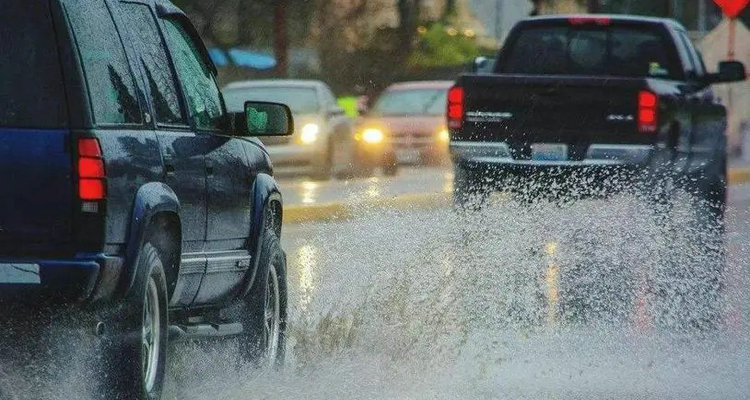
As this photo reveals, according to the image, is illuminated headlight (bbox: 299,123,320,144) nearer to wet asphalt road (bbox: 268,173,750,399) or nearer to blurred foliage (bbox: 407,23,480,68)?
wet asphalt road (bbox: 268,173,750,399)

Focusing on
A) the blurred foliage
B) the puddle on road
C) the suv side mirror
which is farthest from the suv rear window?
the blurred foliage

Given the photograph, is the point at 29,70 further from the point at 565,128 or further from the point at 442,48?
the point at 442,48

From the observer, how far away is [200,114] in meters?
8.01

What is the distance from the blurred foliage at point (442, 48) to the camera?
5878 centimetres

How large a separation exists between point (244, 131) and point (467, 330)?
6.42 feet

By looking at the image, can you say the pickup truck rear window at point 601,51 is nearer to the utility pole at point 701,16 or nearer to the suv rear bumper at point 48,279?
the suv rear bumper at point 48,279

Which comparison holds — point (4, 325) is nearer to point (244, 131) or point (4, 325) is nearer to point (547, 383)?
point (244, 131)

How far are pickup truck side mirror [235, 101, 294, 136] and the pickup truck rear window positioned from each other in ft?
29.7

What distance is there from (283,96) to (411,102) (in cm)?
417

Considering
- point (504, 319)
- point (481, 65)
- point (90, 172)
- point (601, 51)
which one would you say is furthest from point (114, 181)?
point (481, 65)

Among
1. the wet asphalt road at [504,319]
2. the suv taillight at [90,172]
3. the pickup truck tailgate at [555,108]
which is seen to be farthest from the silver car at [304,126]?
the suv taillight at [90,172]

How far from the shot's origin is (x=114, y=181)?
6.40m

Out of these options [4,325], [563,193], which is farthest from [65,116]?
[563,193]

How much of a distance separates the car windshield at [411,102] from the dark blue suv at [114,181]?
2378cm
